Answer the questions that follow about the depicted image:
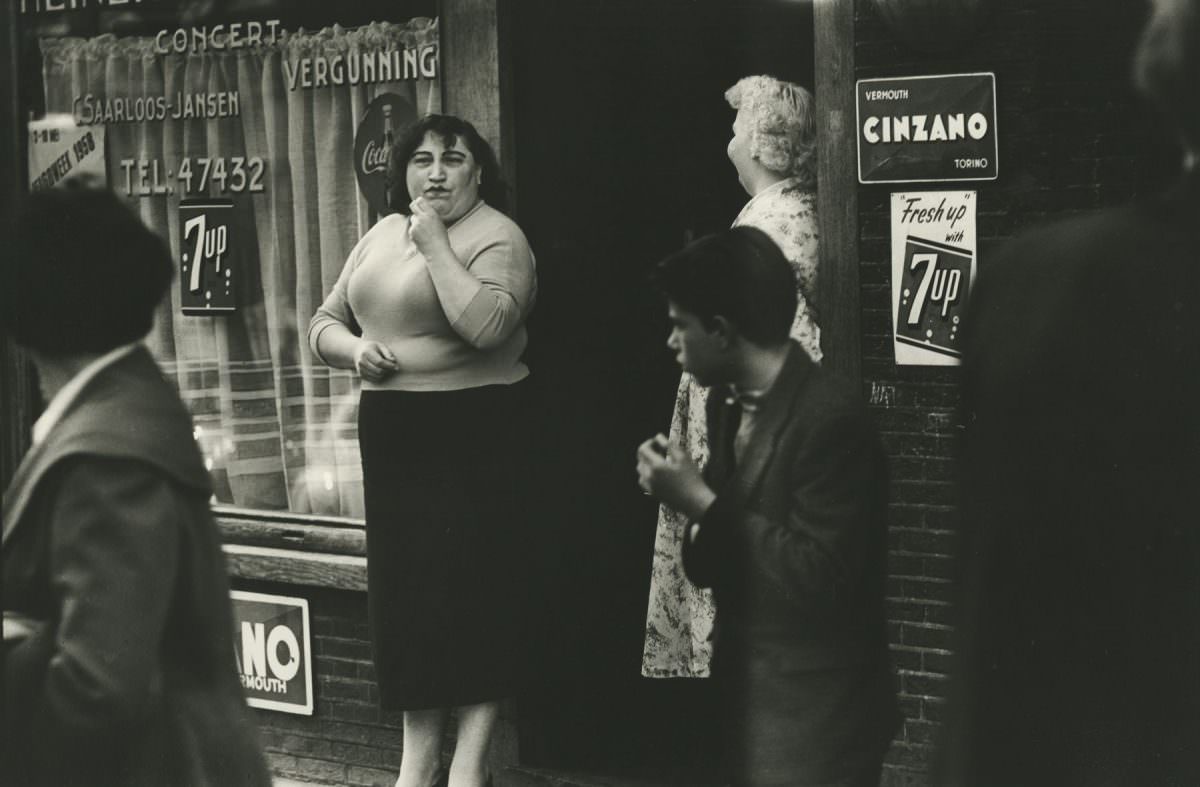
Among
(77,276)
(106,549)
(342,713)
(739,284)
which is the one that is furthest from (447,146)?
(106,549)

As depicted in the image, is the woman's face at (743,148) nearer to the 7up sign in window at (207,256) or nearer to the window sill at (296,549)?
the window sill at (296,549)

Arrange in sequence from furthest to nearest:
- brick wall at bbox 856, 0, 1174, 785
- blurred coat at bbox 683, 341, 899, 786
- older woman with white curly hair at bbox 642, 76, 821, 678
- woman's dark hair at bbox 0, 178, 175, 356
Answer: older woman with white curly hair at bbox 642, 76, 821, 678 < brick wall at bbox 856, 0, 1174, 785 < blurred coat at bbox 683, 341, 899, 786 < woman's dark hair at bbox 0, 178, 175, 356

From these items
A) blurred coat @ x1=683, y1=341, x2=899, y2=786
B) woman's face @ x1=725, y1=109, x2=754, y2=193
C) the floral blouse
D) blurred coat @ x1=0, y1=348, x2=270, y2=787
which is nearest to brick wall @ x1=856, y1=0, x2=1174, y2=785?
the floral blouse

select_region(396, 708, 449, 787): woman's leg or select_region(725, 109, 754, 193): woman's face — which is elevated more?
select_region(725, 109, 754, 193): woman's face

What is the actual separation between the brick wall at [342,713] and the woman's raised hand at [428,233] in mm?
1488

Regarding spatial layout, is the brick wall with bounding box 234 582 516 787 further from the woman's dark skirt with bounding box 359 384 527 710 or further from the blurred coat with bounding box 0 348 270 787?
the blurred coat with bounding box 0 348 270 787

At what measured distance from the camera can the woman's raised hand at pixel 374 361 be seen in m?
5.67

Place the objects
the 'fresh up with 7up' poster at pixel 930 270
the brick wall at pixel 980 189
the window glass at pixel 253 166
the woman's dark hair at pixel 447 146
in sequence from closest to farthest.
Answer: the brick wall at pixel 980 189 < the 'fresh up with 7up' poster at pixel 930 270 < the woman's dark hair at pixel 447 146 < the window glass at pixel 253 166

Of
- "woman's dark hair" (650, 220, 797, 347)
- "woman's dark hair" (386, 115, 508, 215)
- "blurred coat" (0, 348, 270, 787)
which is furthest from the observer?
"woman's dark hair" (386, 115, 508, 215)

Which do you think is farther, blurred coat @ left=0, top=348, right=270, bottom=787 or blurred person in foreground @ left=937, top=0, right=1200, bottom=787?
blurred coat @ left=0, top=348, right=270, bottom=787

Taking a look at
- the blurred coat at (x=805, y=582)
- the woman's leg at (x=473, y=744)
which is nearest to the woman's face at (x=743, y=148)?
the woman's leg at (x=473, y=744)

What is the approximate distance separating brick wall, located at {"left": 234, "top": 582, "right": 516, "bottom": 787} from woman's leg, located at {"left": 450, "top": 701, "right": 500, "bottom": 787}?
71 cm

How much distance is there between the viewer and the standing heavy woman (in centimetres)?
568

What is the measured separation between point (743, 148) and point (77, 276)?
9.92 feet
